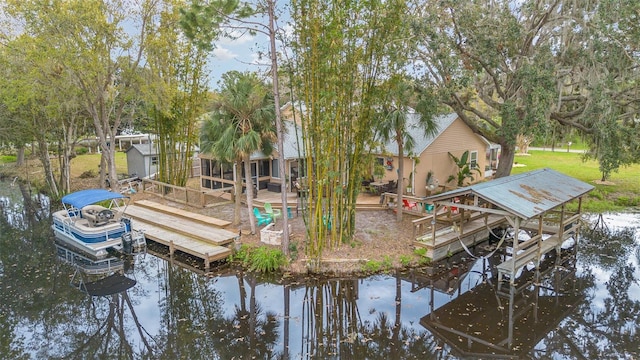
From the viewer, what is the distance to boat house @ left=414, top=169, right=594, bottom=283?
10531 mm

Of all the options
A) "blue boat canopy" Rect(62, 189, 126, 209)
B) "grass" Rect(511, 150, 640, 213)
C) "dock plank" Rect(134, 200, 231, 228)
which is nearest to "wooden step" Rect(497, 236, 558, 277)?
"grass" Rect(511, 150, 640, 213)

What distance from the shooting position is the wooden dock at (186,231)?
12070 millimetres

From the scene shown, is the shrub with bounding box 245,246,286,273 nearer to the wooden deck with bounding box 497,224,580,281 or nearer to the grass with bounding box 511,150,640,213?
the wooden deck with bounding box 497,224,580,281

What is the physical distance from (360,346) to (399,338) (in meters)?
0.86

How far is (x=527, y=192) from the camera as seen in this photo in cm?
1148

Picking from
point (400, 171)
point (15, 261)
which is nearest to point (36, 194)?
point (15, 261)

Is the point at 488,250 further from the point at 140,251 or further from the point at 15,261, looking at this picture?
the point at 15,261

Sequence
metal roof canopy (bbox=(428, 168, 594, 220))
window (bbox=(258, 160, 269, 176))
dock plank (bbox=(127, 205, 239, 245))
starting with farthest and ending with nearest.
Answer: window (bbox=(258, 160, 269, 176))
dock plank (bbox=(127, 205, 239, 245))
metal roof canopy (bbox=(428, 168, 594, 220))

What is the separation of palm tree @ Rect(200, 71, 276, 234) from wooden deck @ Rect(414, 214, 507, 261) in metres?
5.88

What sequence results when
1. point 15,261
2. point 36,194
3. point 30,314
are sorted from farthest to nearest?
point 36,194 → point 15,261 → point 30,314

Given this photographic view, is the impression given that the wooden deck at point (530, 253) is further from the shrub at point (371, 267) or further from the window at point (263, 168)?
the window at point (263, 168)

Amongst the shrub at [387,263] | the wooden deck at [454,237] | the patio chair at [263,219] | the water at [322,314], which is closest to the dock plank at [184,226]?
the patio chair at [263,219]

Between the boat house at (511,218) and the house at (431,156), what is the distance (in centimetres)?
294

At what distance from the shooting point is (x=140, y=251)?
43.7 ft
